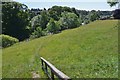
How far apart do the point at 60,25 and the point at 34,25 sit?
76.1 ft

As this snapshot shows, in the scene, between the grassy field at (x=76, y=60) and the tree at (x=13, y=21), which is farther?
the tree at (x=13, y=21)

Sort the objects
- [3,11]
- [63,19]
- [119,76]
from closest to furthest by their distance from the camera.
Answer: [119,76] < [3,11] < [63,19]

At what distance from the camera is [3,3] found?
111250mm

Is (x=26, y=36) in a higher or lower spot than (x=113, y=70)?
lower

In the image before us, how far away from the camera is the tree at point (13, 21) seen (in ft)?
357

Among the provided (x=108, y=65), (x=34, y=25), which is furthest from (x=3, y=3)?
(x=108, y=65)

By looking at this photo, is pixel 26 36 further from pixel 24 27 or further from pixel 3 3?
pixel 3 3

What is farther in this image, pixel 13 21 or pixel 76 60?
pixel 13 21

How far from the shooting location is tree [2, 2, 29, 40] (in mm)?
108875

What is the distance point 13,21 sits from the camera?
362 feet

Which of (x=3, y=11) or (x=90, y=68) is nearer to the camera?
(x=90, y=68)

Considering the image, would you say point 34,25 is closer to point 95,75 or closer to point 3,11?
point 3,11

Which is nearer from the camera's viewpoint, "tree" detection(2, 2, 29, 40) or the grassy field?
the grassy field

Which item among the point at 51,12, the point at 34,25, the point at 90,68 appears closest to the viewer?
the point at 90,68
